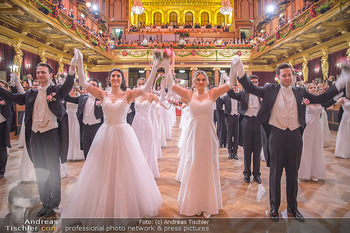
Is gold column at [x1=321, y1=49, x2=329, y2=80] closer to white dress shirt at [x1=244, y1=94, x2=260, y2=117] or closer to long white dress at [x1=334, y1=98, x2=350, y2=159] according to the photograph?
long white dress at [x1=334, y1=98, x2=350, y2=159]

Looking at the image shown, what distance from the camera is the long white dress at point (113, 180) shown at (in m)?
2.26

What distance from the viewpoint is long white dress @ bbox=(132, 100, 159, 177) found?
3.87m

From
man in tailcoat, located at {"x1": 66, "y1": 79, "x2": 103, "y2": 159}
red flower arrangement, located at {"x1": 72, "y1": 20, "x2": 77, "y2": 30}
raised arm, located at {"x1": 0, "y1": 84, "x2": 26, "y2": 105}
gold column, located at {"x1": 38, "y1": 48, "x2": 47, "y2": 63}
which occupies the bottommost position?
man in tailcoat, located at {"x1": 66, "y1": 79, "x2": 103, "y2": 159}

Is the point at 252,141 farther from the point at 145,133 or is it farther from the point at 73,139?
the point at 73,139

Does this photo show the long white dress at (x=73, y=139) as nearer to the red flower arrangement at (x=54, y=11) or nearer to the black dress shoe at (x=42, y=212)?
the black dress shoe at (x=42, y=212)

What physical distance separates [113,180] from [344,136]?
233 inches

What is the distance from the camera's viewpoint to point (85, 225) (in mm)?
2264

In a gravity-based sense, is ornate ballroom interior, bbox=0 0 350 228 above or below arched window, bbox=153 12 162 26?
below

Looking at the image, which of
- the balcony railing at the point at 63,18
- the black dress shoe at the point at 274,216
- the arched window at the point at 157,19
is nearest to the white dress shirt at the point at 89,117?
the black dress shoe at the point at 274,216

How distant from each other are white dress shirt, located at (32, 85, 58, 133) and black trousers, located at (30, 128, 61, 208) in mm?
64

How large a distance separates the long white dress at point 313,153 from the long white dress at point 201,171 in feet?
7.10

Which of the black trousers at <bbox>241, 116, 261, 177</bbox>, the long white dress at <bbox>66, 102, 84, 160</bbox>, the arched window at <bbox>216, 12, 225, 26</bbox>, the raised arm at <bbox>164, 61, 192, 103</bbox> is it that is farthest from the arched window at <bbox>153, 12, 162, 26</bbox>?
the raised arm at <bbox>164, 61, 192, 103</bbox>

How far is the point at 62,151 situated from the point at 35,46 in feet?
36.7

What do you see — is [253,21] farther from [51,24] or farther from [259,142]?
[259,142]
